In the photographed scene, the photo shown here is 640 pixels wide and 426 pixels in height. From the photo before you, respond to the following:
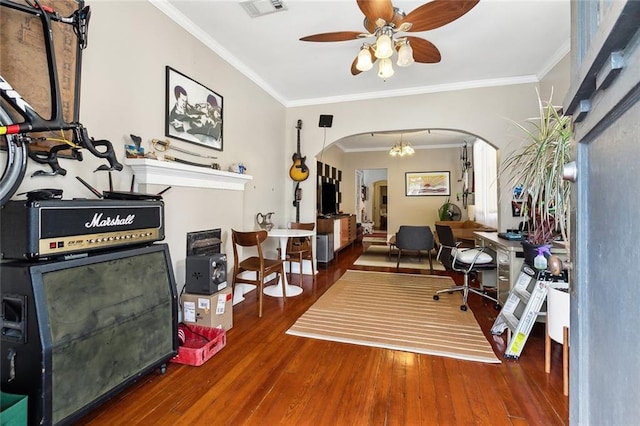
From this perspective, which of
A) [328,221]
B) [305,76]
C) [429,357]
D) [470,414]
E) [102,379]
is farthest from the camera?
[328,221]

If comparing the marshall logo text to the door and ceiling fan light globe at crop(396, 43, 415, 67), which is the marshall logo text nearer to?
the door

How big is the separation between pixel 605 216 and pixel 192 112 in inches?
114

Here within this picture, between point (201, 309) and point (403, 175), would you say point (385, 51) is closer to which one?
point (201, 309)

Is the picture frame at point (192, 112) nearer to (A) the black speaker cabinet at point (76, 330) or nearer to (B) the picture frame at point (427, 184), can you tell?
(A) the black speaker cabinet at point (76, 330)

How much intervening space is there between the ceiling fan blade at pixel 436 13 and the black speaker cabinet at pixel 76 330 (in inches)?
91.5

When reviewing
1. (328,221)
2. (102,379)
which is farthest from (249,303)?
(328,221)

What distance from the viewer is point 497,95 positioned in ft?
12.2

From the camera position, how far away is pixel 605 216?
0.55 m

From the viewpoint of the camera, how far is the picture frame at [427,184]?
7.54 m

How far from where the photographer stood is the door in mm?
433

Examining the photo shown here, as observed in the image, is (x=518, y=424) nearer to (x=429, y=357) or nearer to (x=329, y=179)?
(x=429, y=357)

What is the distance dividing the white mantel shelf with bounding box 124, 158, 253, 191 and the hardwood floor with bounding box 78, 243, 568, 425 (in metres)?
1.34

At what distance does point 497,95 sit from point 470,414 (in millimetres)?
3706

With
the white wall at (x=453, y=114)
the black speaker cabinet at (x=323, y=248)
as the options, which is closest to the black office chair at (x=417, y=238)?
the white wall at (x=453, y=114)
